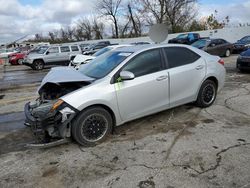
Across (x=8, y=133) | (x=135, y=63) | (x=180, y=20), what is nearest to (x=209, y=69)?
(x=135, y=63)

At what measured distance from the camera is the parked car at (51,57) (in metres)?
19.2

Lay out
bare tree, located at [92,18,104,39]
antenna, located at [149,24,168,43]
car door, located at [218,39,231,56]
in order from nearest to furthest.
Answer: antenna, located at [149,24,168,43]
car door, located at [218,39,231,56]
bare tree, located at [92,18,104,39]

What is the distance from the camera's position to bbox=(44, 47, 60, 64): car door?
19.5 meters

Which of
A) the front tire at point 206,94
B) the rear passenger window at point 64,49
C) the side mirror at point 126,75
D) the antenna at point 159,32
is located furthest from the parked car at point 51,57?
the side mirror at point 126,75

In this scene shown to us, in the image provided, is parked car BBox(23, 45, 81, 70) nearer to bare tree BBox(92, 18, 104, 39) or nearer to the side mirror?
the side mirror

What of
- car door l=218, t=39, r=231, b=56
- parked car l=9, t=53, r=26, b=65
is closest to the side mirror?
car door l=218, t=39, r=231, b=56

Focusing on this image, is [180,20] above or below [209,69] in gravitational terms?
above

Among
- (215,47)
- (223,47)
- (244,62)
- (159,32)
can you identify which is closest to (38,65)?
(159,32)

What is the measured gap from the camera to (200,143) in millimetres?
4227

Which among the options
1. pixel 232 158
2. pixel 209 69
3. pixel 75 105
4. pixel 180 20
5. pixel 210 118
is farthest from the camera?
pixel 180 20

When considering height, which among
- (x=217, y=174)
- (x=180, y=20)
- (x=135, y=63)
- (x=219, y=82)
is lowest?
(x=217, y=174)

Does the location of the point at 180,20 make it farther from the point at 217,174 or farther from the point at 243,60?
the point at 217,174

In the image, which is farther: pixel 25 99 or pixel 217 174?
pixel 25 99

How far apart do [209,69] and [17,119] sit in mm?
4682
